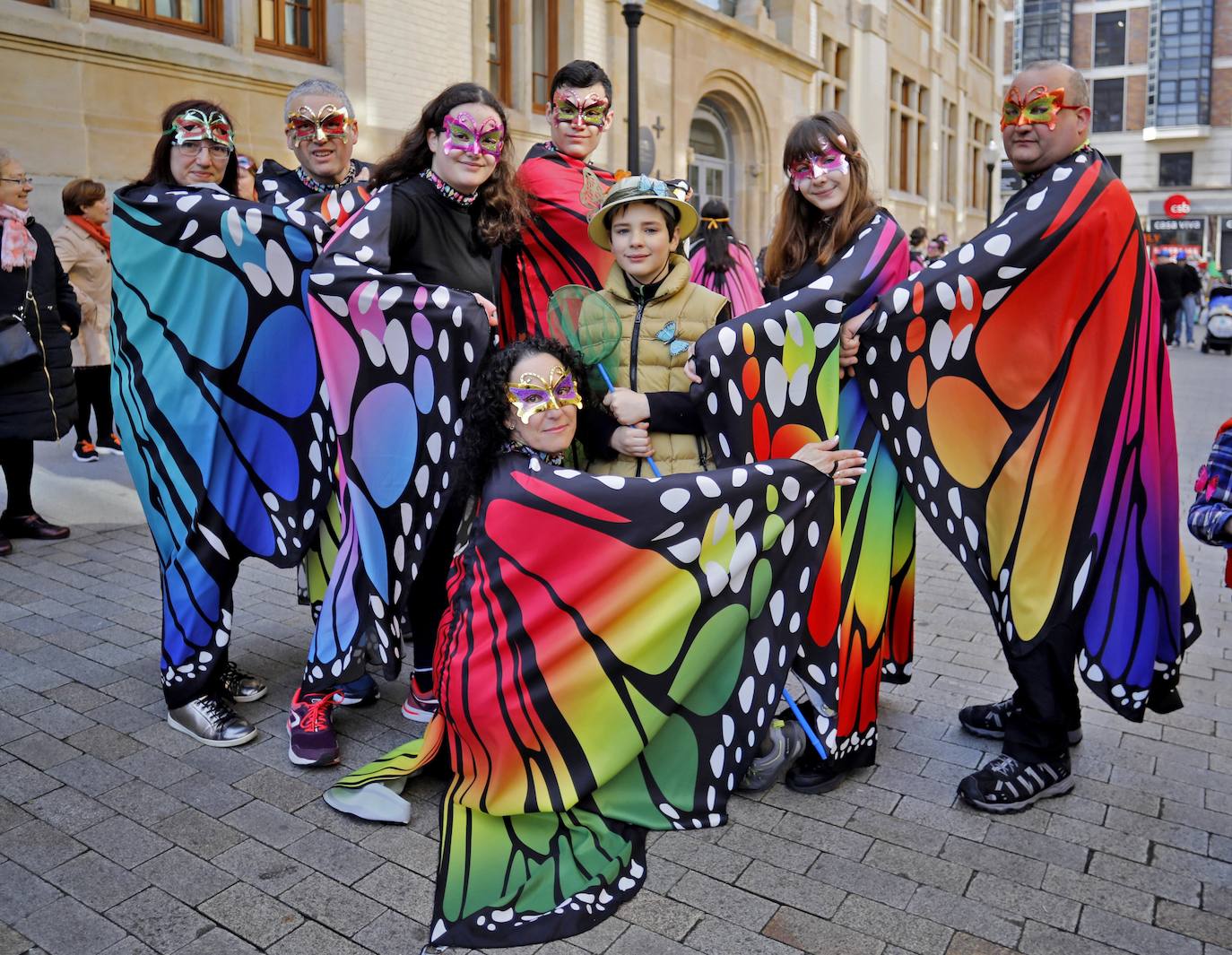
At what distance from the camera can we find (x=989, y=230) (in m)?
3.00

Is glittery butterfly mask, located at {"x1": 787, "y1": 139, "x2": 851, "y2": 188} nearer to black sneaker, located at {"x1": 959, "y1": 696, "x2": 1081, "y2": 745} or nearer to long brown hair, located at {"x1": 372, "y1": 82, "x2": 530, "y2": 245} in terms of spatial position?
long brown hair, located at {"x1": 372, "y1": 82, "x2": 530, "y2": 245}

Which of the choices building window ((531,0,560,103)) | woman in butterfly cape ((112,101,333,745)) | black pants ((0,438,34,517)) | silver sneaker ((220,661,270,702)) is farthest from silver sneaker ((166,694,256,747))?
building window ((531,0,560,103))

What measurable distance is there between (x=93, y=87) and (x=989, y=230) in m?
8.05

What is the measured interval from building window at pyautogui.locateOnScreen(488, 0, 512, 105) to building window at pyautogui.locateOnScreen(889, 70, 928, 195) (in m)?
16.4

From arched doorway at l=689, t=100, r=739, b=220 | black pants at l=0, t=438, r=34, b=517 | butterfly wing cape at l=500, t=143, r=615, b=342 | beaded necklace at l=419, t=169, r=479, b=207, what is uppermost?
arched doorway at l=689, t=100, r=739, b=220

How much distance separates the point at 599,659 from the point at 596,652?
0.02 meters

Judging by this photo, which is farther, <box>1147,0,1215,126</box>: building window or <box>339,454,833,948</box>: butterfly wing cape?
<box>1147,0,1215,126</box>: building window

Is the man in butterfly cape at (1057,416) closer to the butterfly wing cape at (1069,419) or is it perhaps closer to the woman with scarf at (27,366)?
the butterfly wing cape at (1069,419)

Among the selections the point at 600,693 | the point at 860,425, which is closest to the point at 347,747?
the point at 600,693

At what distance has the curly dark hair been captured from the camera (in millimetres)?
2969

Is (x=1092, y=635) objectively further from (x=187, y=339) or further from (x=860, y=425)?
(x=187, y=339)

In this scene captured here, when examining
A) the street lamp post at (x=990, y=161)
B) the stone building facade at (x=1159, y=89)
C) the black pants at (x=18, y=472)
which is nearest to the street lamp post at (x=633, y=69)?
the black pants at (x=18, y=472)

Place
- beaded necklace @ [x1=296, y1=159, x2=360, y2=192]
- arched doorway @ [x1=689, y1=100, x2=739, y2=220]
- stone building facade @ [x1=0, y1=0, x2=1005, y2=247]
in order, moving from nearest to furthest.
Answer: beaded necklace @ [x1=296, y1=159, x2=360, y2=192], stone building facade @ [x1=0, y1=0, x2=1005, y2=247], arched doorway @ [x1=689, y1=100, x2=739, y2=220]

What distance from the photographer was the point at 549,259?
3.77m
